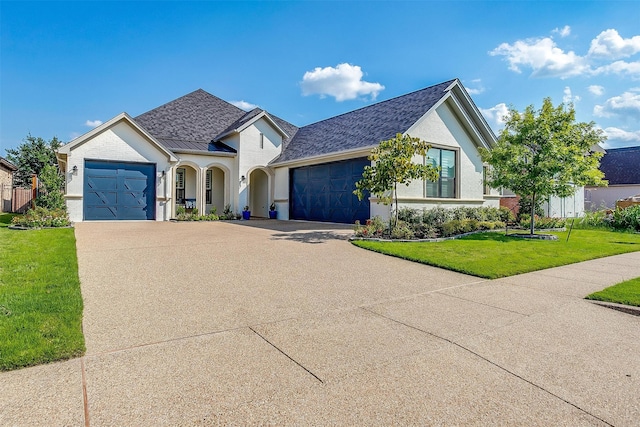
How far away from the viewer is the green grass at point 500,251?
7.75m

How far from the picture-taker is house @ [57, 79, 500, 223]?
52.7ft

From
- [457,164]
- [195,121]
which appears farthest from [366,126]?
[195,121]

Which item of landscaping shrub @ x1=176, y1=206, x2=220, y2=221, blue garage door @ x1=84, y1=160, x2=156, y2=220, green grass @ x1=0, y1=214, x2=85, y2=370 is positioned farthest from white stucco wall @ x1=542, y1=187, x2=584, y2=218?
green grass @ x1=0, y1=214, x2=85, y2=370

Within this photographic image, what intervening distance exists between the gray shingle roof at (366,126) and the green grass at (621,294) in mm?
9494

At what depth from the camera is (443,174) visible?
55.2 ft

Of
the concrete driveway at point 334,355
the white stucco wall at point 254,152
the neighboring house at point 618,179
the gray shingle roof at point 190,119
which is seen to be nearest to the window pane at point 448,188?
the white stucco wall at point 254,152

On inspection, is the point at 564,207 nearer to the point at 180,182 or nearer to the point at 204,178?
the point at 204,178

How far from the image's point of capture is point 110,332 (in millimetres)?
3908

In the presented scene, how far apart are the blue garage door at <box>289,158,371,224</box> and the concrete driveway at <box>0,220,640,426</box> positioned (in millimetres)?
9664

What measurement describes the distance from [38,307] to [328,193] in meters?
14.0

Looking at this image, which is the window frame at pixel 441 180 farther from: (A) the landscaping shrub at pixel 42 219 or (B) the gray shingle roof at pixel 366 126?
(A) the landscaping shrub at pixel 42 219

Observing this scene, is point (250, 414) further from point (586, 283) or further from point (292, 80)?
point (292, 80)

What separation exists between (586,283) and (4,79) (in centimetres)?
2144

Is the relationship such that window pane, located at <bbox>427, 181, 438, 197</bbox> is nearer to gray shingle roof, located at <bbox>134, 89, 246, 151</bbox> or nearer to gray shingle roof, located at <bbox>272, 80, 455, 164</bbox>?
gray shingle roof, located at <bbox>272, 80, 455, 164</bbox>
